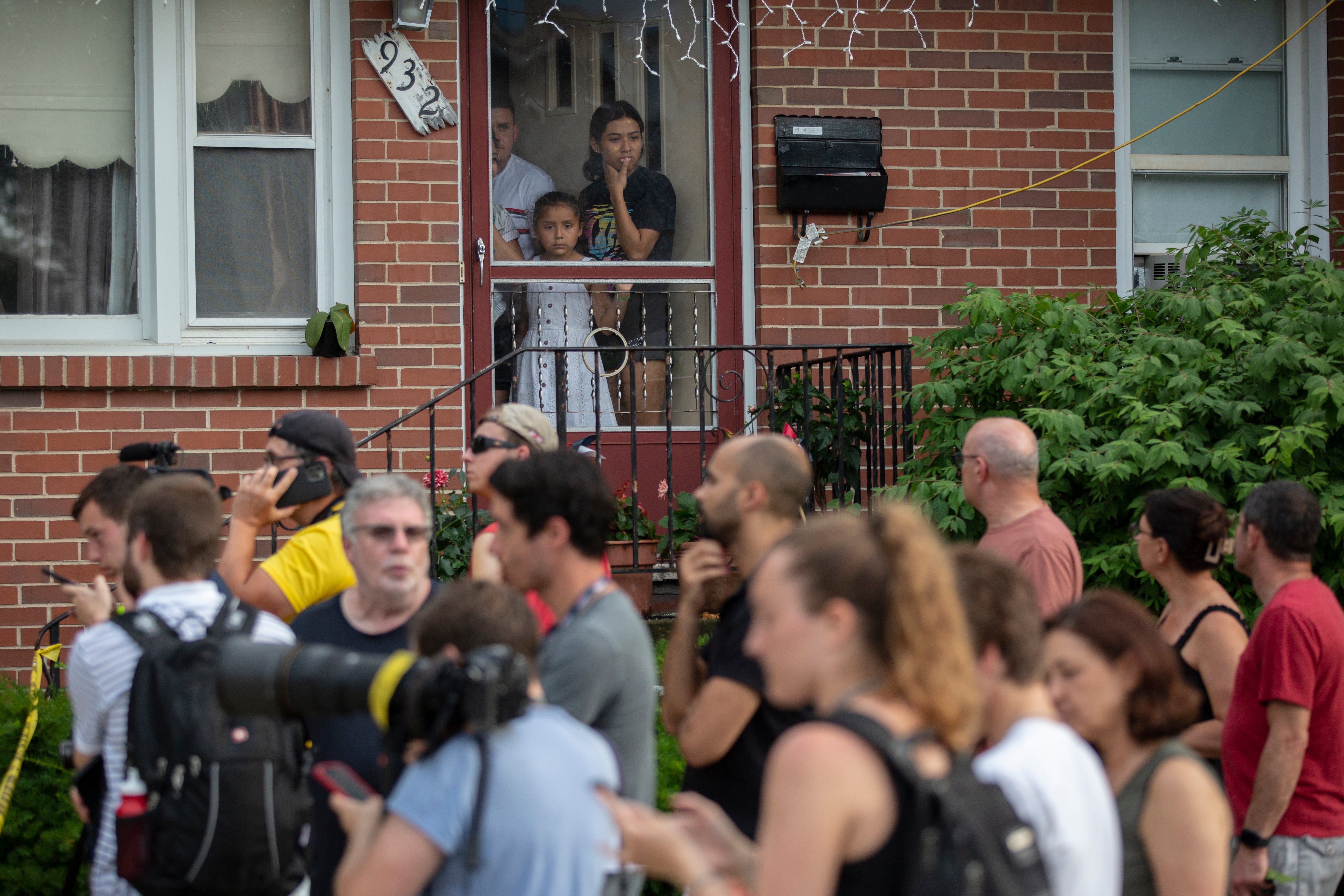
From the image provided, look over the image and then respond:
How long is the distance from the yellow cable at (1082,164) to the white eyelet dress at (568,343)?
116 cm

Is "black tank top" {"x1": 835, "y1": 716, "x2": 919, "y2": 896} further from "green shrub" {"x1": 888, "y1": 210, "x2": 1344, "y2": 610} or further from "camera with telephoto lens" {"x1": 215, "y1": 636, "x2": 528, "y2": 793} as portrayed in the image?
"green shrub" {"x1": 888, "y1": 210, "x2": 1344, "y2": 610}

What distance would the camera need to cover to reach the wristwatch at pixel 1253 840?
3486 mm

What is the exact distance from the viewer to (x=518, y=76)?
698cm

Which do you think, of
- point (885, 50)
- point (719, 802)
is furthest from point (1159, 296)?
point (719, 802)

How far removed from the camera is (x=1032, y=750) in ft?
6.58

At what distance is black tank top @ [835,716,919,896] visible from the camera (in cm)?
170

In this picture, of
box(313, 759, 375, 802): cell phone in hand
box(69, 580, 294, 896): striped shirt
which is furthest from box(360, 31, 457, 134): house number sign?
box(313, 759, 375, 802): cell phone in hand

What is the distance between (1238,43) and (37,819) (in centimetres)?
721

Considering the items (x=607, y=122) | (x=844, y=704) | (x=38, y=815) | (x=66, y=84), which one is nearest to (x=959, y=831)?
(x=844, y=704)

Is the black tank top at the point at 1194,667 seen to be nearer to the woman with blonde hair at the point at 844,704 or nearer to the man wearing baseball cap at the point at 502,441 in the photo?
the man wearing baseball cap at the point at 502,441

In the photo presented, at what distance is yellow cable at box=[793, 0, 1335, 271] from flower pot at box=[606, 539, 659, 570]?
1749 millimetres

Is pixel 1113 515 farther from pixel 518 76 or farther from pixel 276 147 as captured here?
pixel 276 147

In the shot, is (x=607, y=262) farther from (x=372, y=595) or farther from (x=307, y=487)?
(x=372, y=595)

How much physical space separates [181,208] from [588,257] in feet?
6.79
